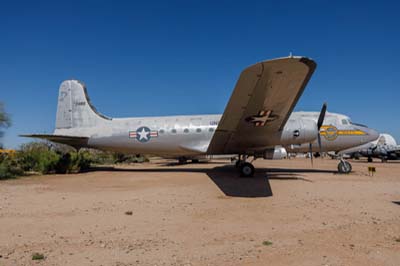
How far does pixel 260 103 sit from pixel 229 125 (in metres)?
2.08

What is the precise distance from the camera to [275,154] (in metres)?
13.0

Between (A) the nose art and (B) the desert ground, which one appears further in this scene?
(A) the nose art

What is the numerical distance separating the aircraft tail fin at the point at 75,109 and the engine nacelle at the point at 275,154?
391 inches

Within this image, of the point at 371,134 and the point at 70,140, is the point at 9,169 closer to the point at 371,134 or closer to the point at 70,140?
the point at 70,140

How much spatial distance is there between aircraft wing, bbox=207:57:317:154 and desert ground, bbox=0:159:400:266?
10.6ft

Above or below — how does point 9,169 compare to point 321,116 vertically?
below

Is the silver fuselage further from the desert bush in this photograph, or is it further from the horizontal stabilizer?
the desert bush

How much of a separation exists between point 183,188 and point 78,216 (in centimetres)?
465

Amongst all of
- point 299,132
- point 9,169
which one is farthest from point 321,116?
point 9,169

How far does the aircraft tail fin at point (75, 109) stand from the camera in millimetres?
17297

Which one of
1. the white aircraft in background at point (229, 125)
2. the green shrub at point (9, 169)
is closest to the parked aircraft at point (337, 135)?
the white aircraft in background at point (229, 125)

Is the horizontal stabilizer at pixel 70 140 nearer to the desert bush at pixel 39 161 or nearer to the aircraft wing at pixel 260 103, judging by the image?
the desert bush at pixel 39 161

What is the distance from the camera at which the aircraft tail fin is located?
1730cm

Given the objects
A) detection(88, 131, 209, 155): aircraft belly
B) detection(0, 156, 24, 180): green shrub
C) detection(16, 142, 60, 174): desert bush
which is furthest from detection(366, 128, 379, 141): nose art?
detection(0, 156, 24, 180): green shrub
